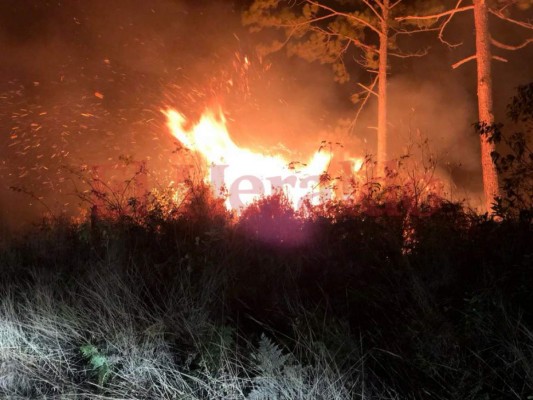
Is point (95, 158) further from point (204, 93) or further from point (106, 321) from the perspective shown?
point (106, 321)

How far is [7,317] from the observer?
4137 millimetres

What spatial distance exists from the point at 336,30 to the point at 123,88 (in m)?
6.75

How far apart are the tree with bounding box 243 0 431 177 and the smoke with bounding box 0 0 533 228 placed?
154cm

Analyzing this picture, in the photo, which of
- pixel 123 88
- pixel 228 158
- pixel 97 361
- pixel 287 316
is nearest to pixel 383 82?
pixel 228 158

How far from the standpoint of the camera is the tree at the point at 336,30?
14.7m

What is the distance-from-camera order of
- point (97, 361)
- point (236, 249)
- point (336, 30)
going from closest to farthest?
1. point (97, 361)
2. point (236, 249)
3. point (336, 30)

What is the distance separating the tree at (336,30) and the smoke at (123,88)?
5.05 feet

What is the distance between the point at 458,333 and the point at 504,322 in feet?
0.95

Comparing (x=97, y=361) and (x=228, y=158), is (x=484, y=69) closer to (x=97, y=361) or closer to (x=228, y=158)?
(x=228, y=158)

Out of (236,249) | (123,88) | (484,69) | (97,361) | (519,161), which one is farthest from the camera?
(123,88)

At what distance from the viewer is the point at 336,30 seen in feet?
51.2

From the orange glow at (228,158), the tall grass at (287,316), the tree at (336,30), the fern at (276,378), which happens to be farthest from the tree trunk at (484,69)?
the fern at (276,378)

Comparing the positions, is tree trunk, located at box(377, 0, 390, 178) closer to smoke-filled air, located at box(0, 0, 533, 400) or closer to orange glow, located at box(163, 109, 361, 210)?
smoke-filled air, located at box(0, 0, 533, 400)

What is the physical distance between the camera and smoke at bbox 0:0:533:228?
16078mm
